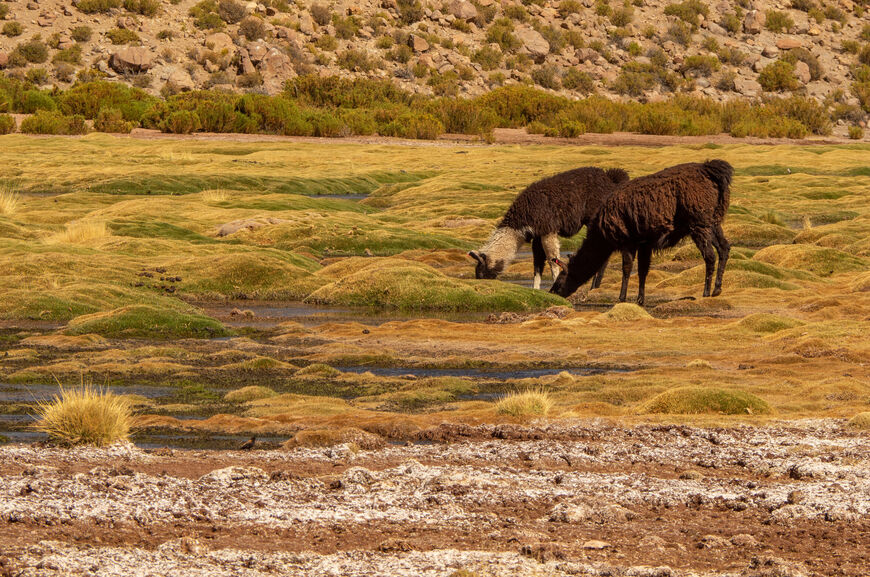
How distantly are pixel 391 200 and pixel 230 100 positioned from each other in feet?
90.9

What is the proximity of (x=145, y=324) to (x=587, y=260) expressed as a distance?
882 cm

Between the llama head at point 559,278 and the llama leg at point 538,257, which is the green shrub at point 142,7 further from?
the llama head at point 559,278

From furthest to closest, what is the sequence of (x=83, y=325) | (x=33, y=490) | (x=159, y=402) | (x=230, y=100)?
(x=230, y=100) → (x=83, y=325) → (x=159, y=402) → (x=33, y=490)

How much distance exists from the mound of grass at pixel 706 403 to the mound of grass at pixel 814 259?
52.5 feet

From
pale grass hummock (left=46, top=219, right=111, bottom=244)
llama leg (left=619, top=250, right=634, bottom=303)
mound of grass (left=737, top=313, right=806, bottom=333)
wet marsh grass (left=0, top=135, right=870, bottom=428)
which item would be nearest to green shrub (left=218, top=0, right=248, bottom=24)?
wet marsh grass (left=0, top=135, right=870, bottom=428)

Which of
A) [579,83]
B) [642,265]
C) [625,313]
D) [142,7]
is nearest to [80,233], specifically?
[642,265]

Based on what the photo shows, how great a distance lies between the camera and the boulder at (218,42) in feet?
278

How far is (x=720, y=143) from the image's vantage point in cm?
6506

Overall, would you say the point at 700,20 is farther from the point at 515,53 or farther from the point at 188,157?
the point at 188,157

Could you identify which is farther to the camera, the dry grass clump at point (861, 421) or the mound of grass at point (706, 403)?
the mound of grass at point (706, 403)

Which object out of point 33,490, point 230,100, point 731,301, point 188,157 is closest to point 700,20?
point 230,100

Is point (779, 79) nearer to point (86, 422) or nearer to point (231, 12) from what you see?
point (231, 12)

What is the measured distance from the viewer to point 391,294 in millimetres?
24656

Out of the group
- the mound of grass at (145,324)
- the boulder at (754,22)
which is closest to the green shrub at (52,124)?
the mound of grass at (145,324)
